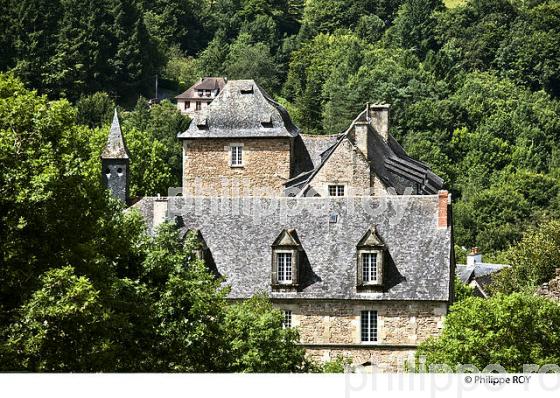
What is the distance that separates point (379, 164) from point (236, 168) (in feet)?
22.7

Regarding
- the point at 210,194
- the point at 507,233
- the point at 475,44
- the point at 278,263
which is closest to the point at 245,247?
the point at 278,263

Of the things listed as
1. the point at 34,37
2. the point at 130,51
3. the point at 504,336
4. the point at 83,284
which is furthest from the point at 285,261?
the point at 130,51

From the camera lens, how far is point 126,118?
135125 millimetres

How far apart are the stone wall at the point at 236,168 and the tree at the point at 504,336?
85.7ft

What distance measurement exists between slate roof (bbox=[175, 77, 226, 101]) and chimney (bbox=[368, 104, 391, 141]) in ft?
262

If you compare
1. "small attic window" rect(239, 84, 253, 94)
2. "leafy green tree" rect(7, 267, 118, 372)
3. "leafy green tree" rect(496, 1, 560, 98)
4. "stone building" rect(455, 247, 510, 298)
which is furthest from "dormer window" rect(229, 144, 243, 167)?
"leafy green tree" rect(496, 1, 560, 98)

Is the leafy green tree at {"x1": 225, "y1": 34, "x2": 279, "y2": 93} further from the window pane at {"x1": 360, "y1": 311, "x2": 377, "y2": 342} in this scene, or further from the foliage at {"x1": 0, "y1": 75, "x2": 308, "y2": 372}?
the foliage at {"x1": 0, "y1": 75, "x2": 308, "y2": 372}

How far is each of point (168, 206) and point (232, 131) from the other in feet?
45.9

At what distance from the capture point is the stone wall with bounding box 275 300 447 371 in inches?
2482

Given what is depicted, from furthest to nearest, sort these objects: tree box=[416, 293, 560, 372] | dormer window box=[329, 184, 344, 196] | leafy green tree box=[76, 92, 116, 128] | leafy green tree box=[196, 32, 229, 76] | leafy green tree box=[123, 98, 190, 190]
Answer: leafy green tree box=[196, 32, 229, 76], leafy green tree box=[76, 92, 116, 128], leafy green tree box=[123, 98, 190, 190], dormer window box=[329, 184, 344, 196], tree box=[416, 293, 560, 372]

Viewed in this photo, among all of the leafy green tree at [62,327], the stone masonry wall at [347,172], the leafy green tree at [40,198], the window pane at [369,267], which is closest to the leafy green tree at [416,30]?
the stone masonry wall at [347,172]

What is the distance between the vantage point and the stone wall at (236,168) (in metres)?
79.9

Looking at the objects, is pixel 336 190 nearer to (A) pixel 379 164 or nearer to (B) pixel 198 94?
(A) pixel 379 164

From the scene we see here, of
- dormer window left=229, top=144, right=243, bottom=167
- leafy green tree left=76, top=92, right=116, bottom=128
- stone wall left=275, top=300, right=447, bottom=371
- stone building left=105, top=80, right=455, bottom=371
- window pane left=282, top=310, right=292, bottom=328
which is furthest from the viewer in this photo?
leafy green tree left=76, top=92, right=116, bottom=128
